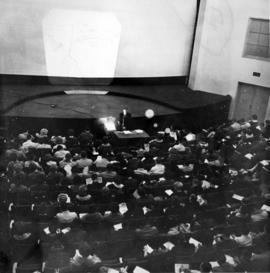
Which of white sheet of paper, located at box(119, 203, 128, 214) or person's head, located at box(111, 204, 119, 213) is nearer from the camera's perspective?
person's head, located at box(111, 204, 119, 213)

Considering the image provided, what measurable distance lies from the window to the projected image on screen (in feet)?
12.6

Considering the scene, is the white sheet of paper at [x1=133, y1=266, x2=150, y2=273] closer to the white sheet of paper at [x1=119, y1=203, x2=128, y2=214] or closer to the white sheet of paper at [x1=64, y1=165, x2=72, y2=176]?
the white sheet of paper at [x1=119, y1=203, x2=128, y2=214]

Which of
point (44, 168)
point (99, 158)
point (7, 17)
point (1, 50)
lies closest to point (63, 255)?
point (44, 168)

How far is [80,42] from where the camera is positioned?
10.5 m

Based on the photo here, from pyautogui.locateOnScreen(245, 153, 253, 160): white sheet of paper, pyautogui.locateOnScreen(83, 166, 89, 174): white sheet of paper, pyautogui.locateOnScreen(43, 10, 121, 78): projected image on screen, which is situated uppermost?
pyautogui.locateOnScreen(43, 10, 121, 78): projected image on screen

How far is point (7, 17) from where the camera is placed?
9844 mm

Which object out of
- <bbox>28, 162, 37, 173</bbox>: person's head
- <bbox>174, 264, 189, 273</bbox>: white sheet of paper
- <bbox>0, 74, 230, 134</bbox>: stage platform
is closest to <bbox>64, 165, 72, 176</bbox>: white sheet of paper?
<bbox>28, 162, 37, 173</bbox>: person's head

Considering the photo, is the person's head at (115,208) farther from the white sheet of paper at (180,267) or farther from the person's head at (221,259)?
the person's head at (221,259)

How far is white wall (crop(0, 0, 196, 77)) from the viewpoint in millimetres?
9781

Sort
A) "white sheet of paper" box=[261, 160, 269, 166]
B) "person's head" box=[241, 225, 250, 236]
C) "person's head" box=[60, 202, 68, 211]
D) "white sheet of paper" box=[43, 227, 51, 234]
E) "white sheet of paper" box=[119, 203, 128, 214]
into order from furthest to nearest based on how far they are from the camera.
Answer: "white sheet of paper" box=[261, 160, 269, 166], "white sheet of paper" box=[119, 203, 128, 214], "person's head" box=[60, 202, 68, 211], "person's head" box=[241, 225, 250, 236], "white sheet of paper" box=[43, 227, 51, 234]

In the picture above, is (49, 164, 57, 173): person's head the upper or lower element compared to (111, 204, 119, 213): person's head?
upper

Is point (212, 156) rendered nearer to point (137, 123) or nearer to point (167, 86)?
point (137, 123)

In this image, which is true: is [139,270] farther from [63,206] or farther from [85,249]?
[63,206]

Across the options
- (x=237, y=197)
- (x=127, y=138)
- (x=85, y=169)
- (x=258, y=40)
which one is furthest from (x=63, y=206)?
(x=258, y=40)
